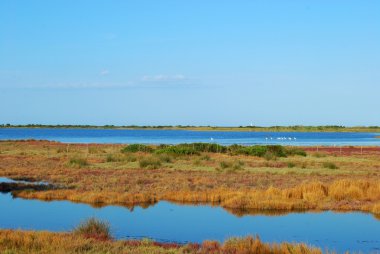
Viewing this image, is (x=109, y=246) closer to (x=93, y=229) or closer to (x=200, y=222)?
(x=93, y=229)

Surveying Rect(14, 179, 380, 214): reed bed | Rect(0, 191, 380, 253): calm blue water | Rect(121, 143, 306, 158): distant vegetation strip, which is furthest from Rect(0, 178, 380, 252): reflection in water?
Rect(121, 143, 306, 158): distant vegetation strip

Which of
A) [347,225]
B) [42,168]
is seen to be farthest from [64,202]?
[42,168]

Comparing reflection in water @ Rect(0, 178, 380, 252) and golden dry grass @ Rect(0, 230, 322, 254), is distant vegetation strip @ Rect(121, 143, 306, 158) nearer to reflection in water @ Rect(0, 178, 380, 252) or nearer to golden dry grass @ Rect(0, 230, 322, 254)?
reflection in water @ Rect(0, 178, 380, 252)

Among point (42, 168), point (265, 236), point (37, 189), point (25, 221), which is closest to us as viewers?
point (265, 236)

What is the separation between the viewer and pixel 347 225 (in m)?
20.2

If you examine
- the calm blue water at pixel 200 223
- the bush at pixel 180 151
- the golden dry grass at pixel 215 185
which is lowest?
the calm blue water at pixel 200 223

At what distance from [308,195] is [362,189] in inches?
124

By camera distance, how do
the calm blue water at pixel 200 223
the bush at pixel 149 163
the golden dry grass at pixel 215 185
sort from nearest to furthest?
the calm blue water at pixel 200 223 → the golden dry grass at pixel 215 185 → the bush at pixel 149 163

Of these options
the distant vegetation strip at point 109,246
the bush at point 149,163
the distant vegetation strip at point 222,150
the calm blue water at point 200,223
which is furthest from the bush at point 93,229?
the distant vegetation strip at point 222,150

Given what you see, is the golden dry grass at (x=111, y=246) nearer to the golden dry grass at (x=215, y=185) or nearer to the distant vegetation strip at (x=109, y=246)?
the distant vegetation strip at (x=109, y=246)

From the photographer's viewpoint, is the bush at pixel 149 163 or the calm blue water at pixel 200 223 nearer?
the calm blue water at pixel 200 223

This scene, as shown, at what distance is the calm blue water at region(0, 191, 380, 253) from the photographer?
17797 millimetres

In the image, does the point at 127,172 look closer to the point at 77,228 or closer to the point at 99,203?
the point at 99,203

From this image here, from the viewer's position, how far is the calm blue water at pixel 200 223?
17.8 metres
